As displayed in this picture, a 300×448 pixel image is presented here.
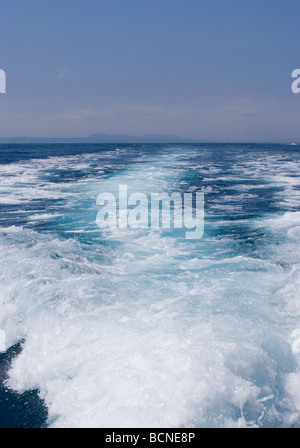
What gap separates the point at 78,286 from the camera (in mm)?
5941

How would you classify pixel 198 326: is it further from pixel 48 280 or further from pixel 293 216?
pixel 293 216

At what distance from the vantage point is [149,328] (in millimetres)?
4617

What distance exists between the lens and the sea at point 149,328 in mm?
3359
